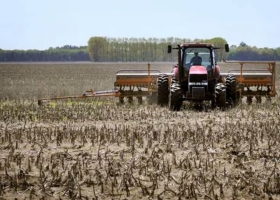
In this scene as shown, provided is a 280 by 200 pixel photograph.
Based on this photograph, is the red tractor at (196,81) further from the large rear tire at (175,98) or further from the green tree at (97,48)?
the green tree at (97,48)

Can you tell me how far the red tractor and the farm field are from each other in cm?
152

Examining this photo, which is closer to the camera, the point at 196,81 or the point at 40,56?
the point at 196,81

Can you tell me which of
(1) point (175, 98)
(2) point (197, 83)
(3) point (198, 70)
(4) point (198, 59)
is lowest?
(1) point (175, 98)

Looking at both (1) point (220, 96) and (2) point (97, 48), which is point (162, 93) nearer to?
(1) point (220, 96)

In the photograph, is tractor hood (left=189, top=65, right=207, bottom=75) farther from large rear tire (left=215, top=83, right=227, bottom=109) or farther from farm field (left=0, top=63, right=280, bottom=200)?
farm field (left=0, top=63, right=280, bottom=200)

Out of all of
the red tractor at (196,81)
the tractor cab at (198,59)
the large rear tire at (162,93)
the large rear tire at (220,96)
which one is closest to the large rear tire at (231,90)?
the red tractor at (196,81)

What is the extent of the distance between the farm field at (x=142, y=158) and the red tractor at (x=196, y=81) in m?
1.52

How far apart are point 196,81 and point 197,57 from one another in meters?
1.13

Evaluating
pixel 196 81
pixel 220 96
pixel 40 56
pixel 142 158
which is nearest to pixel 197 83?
pixel 196 81

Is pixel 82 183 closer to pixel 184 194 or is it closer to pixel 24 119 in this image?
pixel 184 194

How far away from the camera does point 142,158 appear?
7320 millimetres

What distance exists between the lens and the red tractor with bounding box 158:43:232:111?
543 inches

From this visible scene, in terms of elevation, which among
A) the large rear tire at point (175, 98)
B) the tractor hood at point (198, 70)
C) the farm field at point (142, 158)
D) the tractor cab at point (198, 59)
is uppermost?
the tractor cab at point (198, 59)

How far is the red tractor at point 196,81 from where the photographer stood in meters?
13.8
